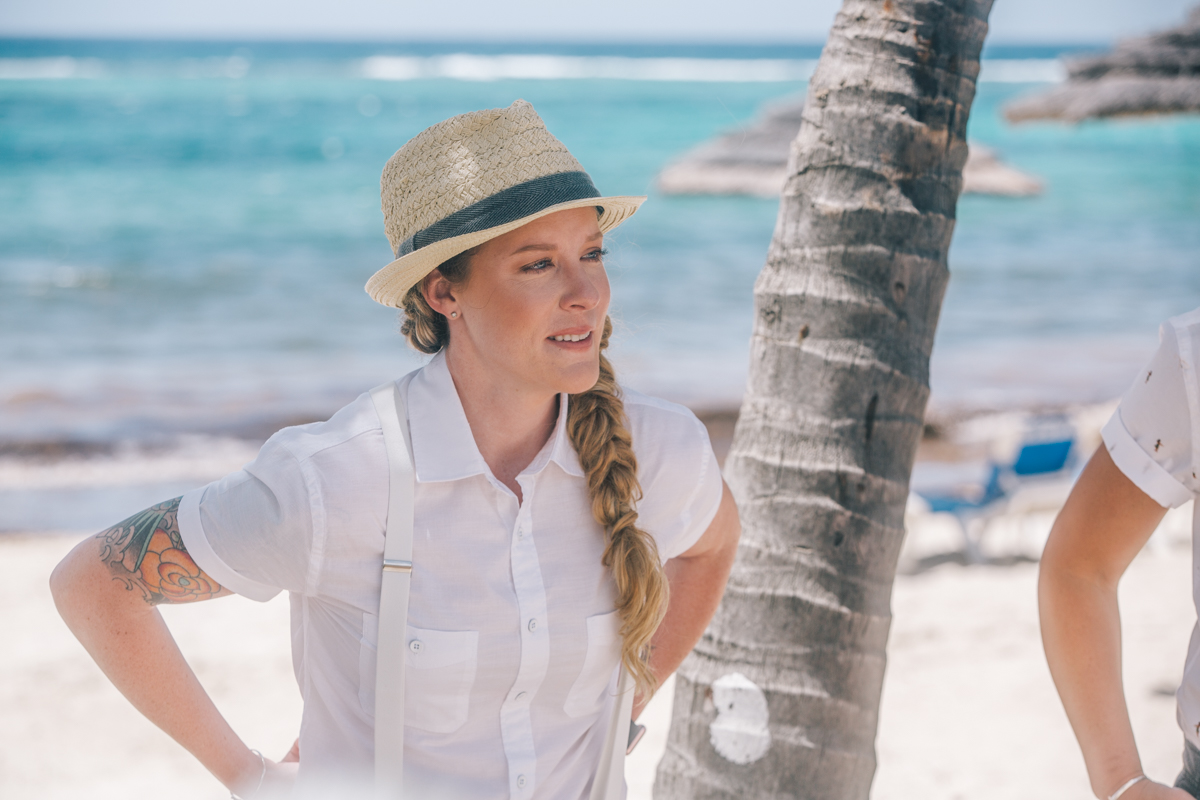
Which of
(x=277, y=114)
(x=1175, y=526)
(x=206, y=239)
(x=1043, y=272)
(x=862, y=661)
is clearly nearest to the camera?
(x=862, y=661)

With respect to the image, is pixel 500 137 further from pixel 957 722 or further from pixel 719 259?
pixel 719 259

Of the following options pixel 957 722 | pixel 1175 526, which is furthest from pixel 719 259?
pixel 957 722

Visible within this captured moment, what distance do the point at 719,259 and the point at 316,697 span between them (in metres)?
18.3

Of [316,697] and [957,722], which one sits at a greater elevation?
[316,697]

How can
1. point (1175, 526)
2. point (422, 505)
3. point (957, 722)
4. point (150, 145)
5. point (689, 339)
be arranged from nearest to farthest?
point (422, 505) → point (957, 722) → point (1175, 526) → point (689, 339) → point (150, 145)

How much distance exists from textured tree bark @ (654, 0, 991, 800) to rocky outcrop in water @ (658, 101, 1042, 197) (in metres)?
24.2

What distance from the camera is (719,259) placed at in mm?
19641

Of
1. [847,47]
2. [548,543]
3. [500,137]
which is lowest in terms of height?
[548,543]

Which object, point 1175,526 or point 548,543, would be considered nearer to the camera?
point 548,543

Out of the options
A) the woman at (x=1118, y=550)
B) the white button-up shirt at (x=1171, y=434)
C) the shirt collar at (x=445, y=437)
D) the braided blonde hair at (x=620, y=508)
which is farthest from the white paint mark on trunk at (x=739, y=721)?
the white button-up shirt at (x=1171, y=434)

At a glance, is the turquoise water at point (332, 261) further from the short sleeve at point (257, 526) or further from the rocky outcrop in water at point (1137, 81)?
the rocky outcrop in water at point (1137, 81)

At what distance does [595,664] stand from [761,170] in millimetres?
25980

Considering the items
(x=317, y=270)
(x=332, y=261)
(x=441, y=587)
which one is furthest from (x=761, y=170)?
(x=441, y=587)

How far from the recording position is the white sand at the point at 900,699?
4.29 meters
